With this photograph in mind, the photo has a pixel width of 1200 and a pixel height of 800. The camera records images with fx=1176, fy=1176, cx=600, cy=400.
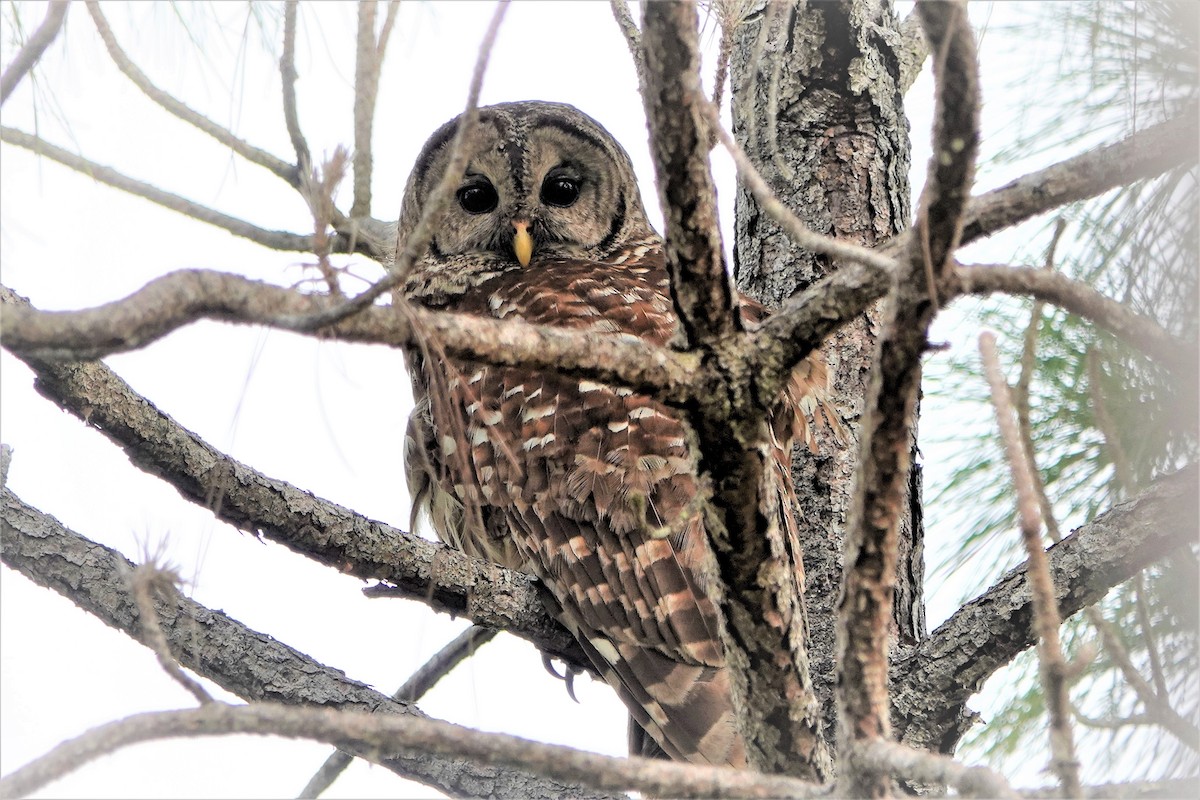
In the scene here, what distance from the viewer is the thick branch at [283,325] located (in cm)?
128

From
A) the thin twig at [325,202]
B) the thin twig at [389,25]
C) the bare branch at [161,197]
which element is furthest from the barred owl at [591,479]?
the thin twig at [325,202]

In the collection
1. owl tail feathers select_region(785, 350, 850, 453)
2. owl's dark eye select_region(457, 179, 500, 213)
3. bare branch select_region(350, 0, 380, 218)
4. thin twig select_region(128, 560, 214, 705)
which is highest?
owl's dark eye select_region(457, 179, 500, 213)

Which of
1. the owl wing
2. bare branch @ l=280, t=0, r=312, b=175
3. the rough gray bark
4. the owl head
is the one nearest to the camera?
bare branch @ l=280, t=0, r=312, b=175

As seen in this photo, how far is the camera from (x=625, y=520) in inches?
123

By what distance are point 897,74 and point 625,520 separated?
5.82 feet

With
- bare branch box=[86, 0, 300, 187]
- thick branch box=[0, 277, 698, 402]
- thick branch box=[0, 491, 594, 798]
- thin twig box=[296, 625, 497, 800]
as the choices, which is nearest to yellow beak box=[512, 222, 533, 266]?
bare branch box=[86, 0, 300, 187]

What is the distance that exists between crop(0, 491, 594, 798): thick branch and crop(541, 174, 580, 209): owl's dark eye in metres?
2.32

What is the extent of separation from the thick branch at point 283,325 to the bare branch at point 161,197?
4.27 feet

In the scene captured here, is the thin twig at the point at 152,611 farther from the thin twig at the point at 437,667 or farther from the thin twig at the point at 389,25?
the thin twig at the point at 437,667

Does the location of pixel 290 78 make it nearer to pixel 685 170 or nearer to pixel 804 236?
pixel 685 170

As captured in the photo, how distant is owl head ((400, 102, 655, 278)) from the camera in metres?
4.38

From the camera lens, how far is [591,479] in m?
3.22

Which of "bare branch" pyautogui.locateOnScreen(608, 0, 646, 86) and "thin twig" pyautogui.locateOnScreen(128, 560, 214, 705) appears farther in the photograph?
"bare branch" pyautogui.locateOnScreen(608, 0, 646, 86)

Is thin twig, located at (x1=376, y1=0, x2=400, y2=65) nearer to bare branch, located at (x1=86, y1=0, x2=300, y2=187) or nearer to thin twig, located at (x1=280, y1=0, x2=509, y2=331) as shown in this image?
thin twig, located at (x1=280, y1=0, x2=509, y2=331)
